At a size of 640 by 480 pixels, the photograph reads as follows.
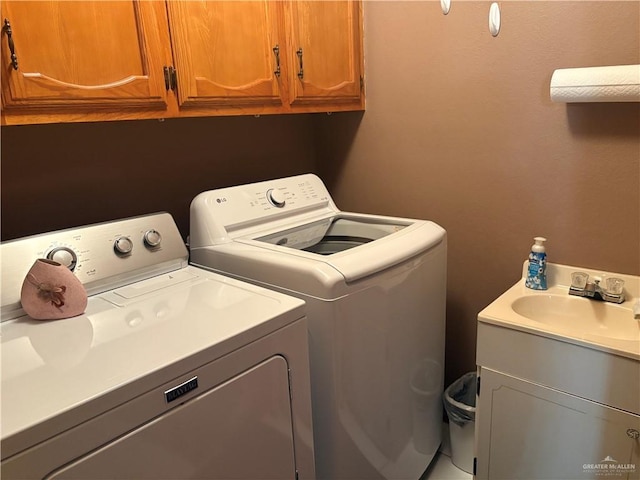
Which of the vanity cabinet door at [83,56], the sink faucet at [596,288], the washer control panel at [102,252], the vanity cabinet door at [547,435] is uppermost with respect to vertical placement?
the vanity cabinet door at [83,56]

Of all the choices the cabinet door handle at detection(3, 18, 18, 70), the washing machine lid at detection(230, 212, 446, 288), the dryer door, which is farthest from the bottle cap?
the cabinet door handle at detection(3, 18, 18, 70)

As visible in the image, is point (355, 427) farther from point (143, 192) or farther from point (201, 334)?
point (143, 192)

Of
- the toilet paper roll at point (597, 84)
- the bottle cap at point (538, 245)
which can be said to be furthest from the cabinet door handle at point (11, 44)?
the bottle cap at point (538, 245)

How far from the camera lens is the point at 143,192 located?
173 cm

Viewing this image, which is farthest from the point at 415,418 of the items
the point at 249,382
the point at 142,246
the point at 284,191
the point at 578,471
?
the point at 142,246

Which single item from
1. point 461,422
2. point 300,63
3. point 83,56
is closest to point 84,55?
point 83,56

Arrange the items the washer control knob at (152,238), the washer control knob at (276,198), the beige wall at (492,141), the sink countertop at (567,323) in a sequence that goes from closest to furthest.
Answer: the sink countertop at (567,323) < the washer control knob at (152,238) < the beige wall at (492,141) < the washer control knob at (276,198)

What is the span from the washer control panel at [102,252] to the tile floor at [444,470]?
1377 mm

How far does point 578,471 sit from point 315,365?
0.94m

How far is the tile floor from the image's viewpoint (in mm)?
1879

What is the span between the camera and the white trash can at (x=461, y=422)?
1.82 m

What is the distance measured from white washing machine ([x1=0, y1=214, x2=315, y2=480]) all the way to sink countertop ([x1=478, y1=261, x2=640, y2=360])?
737 millimetres

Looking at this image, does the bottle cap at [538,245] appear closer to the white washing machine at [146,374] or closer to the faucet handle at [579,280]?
the faucet handle at [579,280]

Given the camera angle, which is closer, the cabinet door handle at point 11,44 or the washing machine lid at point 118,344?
the washing machine lid at point 118,344
